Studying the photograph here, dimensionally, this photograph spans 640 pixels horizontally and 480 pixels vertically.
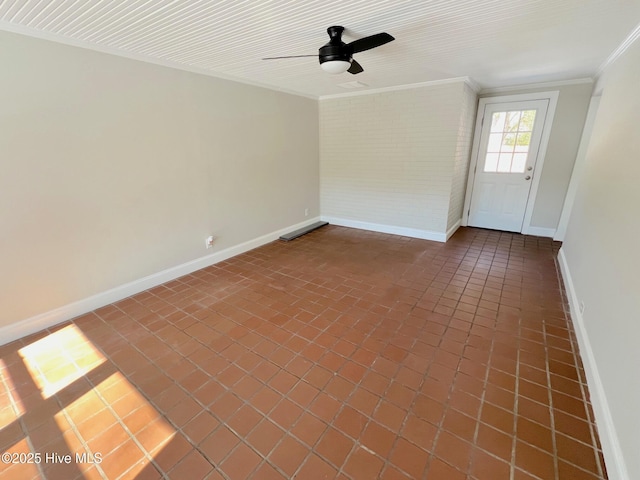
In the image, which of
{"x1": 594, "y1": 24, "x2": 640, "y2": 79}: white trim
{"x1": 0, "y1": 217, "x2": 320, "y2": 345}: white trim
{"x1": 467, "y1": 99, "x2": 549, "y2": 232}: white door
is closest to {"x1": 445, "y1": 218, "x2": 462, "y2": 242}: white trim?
{"x1": 467, "y1": 99, "x2": 549, "y2": 232}: white door

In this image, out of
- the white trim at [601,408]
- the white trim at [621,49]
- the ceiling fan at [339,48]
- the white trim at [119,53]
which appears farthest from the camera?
the white trim at [621,49]

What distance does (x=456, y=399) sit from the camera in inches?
67.7

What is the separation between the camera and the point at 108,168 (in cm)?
260

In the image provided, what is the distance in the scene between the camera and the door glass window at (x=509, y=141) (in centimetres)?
446

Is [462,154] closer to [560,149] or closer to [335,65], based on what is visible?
[560,149]

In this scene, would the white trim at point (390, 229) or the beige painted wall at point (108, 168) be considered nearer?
the beige painted wall at point (108, 168)

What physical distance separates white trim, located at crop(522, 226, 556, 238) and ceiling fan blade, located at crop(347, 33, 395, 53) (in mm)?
4227

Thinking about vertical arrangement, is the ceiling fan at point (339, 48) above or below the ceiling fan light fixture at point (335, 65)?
above

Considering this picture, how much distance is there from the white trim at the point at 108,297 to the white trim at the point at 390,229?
75.6 inches

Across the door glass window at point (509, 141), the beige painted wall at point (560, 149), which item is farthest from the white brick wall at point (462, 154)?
the beige painted wall at point (560, 149)

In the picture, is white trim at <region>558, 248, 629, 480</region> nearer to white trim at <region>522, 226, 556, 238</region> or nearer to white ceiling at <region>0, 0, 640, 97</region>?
white ceiling at <region>0, 0, 640, 97</region>

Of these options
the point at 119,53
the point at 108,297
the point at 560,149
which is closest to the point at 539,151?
the point at 560,149

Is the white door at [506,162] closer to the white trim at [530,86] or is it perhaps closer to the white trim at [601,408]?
the white trim at [530,86]

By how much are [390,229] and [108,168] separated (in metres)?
4.00
